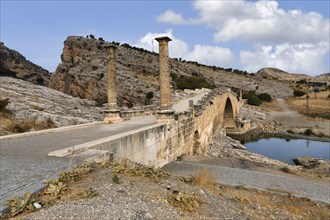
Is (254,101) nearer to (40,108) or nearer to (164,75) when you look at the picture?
(40,108)

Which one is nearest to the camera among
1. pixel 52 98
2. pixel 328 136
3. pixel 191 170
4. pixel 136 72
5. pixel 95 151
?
pixel 95 151

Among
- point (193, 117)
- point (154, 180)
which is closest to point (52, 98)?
point (193, 117)

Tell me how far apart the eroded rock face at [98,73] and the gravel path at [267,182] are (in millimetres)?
26444

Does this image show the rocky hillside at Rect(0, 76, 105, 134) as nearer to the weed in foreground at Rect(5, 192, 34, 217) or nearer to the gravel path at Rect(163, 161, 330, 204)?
the gravel path at Rect(163, 161, 330, 204)

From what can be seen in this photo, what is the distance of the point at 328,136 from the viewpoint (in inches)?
1416

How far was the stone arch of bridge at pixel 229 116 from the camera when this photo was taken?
3858 cm

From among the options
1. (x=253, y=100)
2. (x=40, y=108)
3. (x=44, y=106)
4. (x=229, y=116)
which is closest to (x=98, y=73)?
(x=229, y=116)

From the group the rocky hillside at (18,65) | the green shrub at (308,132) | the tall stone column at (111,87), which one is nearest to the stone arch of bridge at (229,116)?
the green shrub at (308,132)

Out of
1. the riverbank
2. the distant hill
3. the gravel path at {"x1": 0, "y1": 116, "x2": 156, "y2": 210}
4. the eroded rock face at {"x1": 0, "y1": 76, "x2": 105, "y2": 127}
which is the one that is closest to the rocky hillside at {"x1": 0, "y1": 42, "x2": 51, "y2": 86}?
the eroded rock face at {"x1": 0, "y1": 76, "x2": 105, "y2": 127}

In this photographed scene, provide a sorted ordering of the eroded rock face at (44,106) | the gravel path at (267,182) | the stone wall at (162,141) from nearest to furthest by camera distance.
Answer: the stone wall at (162,141) < the gravel path at (267,182) < the eroded rock face at (44,106)

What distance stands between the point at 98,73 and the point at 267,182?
114 feet

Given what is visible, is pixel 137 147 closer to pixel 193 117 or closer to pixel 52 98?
pixel 193 117

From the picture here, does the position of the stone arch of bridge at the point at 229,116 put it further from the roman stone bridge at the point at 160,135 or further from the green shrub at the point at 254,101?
the roman stone bridge at the point at 160,135

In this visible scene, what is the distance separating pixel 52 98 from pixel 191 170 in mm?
16965
